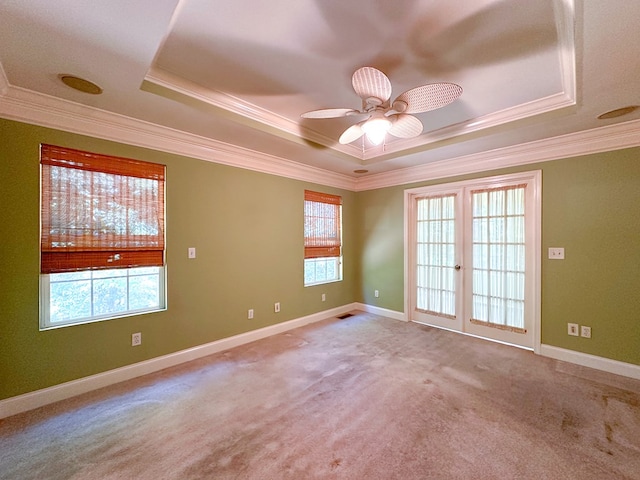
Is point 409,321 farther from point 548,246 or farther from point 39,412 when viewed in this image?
point 39,412

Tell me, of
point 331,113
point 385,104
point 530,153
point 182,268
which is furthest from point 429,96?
point 182,268

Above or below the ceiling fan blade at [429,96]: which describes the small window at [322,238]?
below

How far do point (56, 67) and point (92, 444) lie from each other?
253cm

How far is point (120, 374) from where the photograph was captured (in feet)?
8.60

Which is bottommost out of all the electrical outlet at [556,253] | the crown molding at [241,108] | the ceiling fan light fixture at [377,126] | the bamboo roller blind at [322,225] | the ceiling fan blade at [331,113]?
the electrical outlet at [556,253]

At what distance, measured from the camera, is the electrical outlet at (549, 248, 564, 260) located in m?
3.15

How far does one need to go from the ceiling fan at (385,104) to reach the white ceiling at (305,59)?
0.29 metres

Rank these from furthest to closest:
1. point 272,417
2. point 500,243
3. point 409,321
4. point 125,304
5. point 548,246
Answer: point 409,321 < point 500,243 < point 548,246 < point 125,304 < point 272,417

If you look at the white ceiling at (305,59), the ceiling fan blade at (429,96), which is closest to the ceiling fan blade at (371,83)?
the ceiling fan blade at (429,96)

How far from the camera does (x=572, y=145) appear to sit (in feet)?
9.95

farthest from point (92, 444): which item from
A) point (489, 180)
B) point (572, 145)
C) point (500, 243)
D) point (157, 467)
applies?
point (572, 145)

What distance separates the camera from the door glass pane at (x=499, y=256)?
11.5 feet

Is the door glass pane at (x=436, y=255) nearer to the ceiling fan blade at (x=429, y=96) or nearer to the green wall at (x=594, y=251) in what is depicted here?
the green wall at (x=594, y=251)

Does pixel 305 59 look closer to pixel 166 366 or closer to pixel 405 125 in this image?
pixel 405 125
